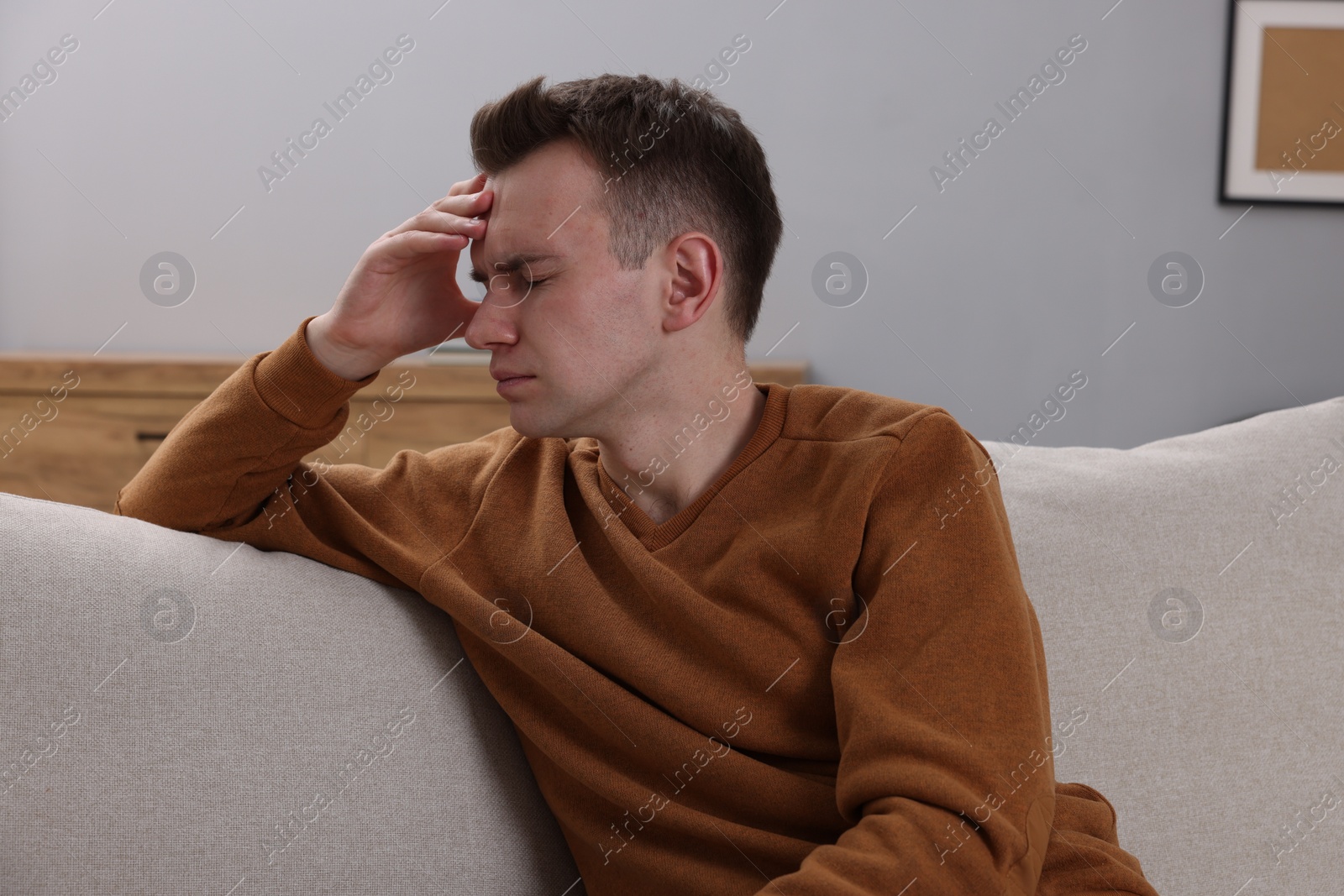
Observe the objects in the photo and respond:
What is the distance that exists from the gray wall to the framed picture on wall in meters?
0.05

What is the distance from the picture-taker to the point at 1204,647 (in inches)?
47.7

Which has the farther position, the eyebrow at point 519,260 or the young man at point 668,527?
the eyebrow at point 519,260

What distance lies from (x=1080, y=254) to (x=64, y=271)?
2.89m

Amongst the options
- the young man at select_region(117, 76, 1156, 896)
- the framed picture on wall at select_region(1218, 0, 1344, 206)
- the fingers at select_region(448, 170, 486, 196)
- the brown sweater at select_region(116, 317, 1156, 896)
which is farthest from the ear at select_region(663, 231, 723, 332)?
the framed picture on wall at select_region(1218, 0, 1344, 206)

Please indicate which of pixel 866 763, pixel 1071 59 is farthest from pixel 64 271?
pixel 866 763

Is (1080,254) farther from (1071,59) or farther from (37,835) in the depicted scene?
(37,835)

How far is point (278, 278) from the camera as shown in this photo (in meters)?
3.15

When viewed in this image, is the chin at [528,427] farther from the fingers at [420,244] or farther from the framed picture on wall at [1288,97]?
the framed picture on wall at [1288,97]

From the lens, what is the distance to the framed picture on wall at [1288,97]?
9.46ft

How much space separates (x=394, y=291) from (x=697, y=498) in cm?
41

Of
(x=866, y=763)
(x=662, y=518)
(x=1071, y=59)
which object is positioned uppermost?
(x=1071, y=59)

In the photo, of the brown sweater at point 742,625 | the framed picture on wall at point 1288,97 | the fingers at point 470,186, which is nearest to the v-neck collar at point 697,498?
the brown sweater at point 742,625

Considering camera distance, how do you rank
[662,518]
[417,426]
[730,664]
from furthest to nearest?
[417,426], [662,518], [730,664]

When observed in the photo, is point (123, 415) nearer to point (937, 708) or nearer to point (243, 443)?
point (243, 443)
